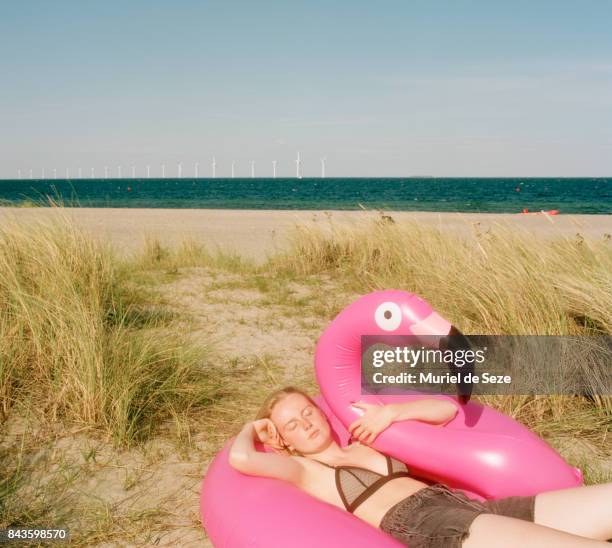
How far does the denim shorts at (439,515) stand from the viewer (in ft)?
6.30

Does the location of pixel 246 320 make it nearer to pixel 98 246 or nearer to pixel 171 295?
pixel 171 295

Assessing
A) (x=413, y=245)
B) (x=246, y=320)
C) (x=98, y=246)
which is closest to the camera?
(x=98, y=246)

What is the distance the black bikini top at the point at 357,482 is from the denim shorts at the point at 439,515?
0.42 feet

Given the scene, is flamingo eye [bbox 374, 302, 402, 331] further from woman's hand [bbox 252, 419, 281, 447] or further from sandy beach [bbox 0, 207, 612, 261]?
sandy beach [bbox 0, 207, 612, 261]

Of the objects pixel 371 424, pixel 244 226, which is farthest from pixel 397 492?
pixel 244 226

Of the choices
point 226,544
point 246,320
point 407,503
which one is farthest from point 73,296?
point 407,503

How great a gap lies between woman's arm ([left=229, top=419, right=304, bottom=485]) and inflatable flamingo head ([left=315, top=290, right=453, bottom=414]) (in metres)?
0.54

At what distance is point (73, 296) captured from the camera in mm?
3695

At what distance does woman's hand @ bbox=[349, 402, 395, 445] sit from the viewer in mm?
2541

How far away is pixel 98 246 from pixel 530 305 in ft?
10.5

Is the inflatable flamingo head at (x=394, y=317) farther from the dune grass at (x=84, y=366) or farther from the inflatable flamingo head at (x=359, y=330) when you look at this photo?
the dune grass at (x=84, y=366)

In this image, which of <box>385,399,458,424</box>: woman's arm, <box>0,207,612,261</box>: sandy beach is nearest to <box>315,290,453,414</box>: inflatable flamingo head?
<box>385,399,458,424</box>: woman's arm

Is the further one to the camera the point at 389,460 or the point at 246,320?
the point at 246,320

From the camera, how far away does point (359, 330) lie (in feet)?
8.66
